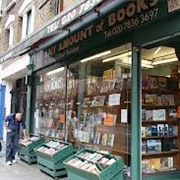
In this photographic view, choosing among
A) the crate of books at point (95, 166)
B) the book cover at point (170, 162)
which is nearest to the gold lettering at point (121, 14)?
the crate of books at point (95, 166)

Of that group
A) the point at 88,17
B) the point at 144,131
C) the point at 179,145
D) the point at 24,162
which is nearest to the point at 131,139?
the point at 144,131

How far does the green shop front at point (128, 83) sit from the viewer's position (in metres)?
6.96

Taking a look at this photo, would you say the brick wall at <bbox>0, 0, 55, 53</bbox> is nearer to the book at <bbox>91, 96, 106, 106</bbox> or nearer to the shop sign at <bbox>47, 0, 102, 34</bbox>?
the book at <bbox>91, 96, 106, 106</bbox>

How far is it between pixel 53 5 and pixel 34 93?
10.1 ft

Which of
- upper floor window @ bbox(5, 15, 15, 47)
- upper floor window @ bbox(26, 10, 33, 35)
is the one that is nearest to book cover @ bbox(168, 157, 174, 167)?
upper floor window @ bbox(26, 10, 33, 35)

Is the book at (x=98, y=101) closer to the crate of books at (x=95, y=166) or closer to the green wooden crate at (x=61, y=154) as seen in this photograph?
the green wooden crate at (x=61, y=154)

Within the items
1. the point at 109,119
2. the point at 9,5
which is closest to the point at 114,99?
the point at 109,119

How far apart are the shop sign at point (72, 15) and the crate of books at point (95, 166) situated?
2760 millimetres

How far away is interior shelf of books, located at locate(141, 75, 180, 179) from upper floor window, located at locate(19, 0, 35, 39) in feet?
26.9

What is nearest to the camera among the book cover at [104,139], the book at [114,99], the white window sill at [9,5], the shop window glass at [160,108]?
the shop window glass at [160,108]

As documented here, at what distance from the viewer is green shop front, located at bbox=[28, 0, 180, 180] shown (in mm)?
6965

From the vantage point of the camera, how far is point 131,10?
732 cm

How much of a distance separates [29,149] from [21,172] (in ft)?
4.43

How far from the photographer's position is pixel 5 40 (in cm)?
1902
